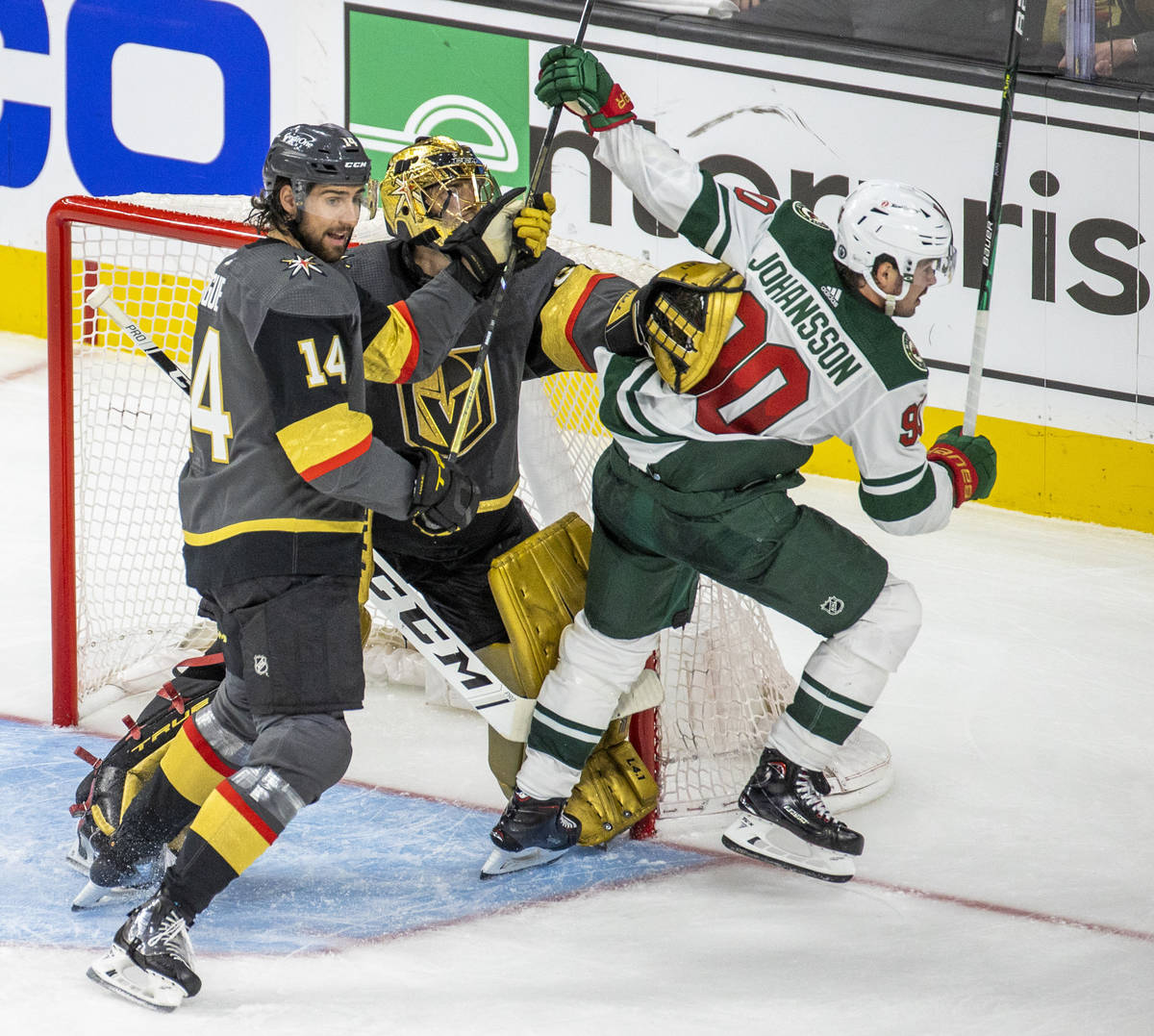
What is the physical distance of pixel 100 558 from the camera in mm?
4219

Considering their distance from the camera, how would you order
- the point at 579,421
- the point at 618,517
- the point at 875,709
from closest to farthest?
the point at 618,517 < the point at 579,421 < the point at 875,709

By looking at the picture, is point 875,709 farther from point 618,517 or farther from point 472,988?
point 472,988

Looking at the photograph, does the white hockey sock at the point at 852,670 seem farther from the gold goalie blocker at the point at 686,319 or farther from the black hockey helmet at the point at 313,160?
the black hockey helmet at the point at 313,160

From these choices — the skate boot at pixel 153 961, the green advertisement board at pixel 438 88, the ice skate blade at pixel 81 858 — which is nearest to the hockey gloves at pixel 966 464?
the skate boot at pixel 153 961

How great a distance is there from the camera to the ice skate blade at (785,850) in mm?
3076

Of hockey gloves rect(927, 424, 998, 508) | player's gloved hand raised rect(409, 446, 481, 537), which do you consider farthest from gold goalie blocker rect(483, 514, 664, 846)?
hockey gloves rect(927, 424, 998, 508)

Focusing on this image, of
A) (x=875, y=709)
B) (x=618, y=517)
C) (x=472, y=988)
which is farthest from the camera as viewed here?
(x=875, y=709)

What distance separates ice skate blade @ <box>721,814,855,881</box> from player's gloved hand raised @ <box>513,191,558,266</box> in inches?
41.8

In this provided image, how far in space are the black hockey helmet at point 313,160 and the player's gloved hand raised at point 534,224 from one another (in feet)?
1.00

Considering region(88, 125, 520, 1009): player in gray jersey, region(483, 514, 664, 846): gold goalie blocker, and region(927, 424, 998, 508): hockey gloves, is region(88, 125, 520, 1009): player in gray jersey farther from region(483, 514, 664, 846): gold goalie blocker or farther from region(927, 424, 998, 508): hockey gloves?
region(927, 424, 998, 508): hockey gloves

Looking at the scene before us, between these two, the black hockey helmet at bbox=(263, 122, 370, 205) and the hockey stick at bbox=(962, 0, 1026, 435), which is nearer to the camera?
the black hockey helmet at bbox=(263, 122, 370, 205)

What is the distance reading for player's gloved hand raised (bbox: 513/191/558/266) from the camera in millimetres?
2883

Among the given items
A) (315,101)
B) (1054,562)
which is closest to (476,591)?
(1054,562)

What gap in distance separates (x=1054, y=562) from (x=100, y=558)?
2580 millimetres
